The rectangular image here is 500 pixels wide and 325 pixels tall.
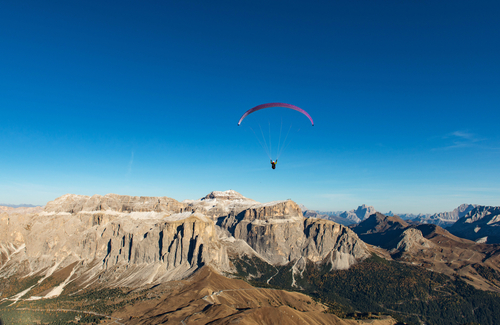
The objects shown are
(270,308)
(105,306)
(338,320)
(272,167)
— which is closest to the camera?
(272,167)

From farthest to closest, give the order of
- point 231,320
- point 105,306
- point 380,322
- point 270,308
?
point 105,306
point 380,322
point 270,308
point 231,320

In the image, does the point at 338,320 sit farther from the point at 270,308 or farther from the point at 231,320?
the point at 231,320

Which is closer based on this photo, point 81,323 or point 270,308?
point 270,308

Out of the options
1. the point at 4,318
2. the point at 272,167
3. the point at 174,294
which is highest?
the point at 272,167

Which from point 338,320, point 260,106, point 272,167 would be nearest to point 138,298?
point 338,320

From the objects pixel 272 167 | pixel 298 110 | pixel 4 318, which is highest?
pixel 298 110

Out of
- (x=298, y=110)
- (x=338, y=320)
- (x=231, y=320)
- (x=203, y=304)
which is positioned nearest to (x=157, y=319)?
(x=203, y=304)

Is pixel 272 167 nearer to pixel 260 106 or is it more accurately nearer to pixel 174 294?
pixel 260 106

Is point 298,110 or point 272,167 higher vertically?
point 298,110

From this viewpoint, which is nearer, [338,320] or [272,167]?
[272,167]
